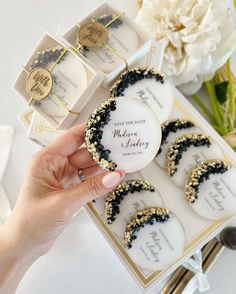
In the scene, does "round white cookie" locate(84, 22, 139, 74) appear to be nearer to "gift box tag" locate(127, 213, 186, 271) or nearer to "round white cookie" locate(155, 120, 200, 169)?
"round white cookie" locate(155, 120, 200, 169)

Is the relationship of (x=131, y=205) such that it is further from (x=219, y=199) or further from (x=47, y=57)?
(x=47, y=57)

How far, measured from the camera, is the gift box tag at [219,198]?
2.85ft

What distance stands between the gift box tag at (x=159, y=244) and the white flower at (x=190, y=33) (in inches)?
14.6

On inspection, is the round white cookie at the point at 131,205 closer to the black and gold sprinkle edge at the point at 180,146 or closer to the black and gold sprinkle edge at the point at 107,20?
the black and gold sprinkle edge at the point at 180,146

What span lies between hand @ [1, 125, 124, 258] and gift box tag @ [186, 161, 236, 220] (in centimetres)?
22

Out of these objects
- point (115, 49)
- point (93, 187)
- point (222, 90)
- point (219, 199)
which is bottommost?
point (219, 199)

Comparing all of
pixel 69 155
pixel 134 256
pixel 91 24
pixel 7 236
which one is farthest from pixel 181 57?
pixel 7 236

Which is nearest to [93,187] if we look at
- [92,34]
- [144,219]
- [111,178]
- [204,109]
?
[111,178]

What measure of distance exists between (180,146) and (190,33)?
0.27 m

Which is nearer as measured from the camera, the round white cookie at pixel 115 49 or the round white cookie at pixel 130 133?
the round white cookie at pixel 130 133

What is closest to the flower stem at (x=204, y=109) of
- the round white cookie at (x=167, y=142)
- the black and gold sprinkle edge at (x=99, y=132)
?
the round white cookie at (x=167, y=142)

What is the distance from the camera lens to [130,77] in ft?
2.87

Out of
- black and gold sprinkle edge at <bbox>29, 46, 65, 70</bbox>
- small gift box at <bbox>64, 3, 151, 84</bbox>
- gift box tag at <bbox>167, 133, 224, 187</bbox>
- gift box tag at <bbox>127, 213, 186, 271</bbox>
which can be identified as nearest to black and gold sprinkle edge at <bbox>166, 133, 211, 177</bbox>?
gift box tag at <bbox>167, 133, 224, 187</bbox>

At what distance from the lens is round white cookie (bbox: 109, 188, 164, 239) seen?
88 centimetres
